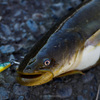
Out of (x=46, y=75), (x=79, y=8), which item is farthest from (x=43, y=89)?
(x=79, y=8)

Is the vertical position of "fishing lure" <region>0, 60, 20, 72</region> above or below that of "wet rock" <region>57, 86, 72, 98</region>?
above

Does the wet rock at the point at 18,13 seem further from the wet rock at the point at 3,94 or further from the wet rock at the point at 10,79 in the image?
the wet rock at the point at 3,94

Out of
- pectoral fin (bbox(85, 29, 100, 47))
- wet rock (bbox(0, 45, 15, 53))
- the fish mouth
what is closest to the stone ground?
wet rock (bbox(0, 45, 15, 53))

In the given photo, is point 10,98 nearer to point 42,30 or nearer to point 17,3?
point 42,30

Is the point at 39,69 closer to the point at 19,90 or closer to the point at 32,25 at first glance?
the point at 19,90

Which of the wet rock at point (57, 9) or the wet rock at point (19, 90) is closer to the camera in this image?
the wet rock at point (19, 90)

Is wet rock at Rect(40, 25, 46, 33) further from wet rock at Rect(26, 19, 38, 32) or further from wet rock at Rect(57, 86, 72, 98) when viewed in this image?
wet rock at Rect(57, 86, 72, 98)

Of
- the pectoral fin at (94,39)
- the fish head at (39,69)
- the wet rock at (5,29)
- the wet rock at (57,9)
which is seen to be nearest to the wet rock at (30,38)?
the wet rock at (5,29)
